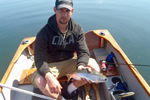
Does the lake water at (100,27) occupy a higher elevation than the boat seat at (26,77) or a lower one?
higher

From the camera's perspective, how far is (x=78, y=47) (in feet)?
7.55

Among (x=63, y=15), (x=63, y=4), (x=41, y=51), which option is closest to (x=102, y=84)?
(x=41, y=51)

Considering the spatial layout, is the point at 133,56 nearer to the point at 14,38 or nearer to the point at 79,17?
the point at 79,17

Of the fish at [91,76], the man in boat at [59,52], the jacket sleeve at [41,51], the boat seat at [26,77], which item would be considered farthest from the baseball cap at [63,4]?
the boat seat at [26,77]

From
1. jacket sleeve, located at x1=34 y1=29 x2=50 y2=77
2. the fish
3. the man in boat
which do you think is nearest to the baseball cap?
the man in boat

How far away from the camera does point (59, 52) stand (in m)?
2.29

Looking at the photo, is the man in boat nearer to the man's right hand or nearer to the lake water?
the man's right hand

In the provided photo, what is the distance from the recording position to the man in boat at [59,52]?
1.90 m

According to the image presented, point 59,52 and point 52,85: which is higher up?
point 59,52

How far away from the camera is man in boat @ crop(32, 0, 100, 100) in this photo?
6.23ft

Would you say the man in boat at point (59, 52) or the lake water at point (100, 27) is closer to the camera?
the man in boat at point (59, 52)

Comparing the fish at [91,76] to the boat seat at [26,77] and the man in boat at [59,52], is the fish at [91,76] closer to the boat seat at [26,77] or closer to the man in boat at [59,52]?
the man in boat at [59,52]

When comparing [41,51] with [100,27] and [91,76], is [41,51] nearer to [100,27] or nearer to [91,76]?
[91,76]

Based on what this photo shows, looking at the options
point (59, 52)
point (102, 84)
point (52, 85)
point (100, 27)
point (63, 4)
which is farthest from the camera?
point (100, 27)
